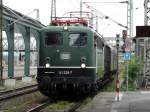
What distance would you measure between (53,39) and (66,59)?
1.09 meters

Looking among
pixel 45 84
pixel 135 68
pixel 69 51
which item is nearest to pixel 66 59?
pixel 69 51

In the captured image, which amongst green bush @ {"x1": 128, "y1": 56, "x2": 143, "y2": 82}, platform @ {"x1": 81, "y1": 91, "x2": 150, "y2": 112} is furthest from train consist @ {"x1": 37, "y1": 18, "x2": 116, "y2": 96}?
green bush @ {"x1": 128, "y1": 56, "x2": 143, "y2": 82}

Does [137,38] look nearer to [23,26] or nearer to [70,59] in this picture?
[70,59]

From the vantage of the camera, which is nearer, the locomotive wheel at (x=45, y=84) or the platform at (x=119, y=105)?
the platform at (x=119, y=105)

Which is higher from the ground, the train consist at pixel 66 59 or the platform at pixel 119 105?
the train consist at pixel 66 59

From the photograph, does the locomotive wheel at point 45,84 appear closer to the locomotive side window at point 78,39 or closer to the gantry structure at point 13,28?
the locomotive side window at point 78,39

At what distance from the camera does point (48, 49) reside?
21109 millimetres

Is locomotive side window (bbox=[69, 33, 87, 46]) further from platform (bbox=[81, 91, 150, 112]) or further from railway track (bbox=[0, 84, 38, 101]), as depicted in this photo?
railway track (bbox=[0, 84, 38, 101])

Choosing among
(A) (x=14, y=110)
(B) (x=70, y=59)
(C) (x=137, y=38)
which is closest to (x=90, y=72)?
(B) (x=70, y=59)

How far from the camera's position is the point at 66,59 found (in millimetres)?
20891

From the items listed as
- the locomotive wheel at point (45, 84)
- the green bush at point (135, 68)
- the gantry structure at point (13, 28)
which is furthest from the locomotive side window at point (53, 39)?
the gantry structure at point (13, 28)

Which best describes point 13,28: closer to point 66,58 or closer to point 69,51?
point 69,51

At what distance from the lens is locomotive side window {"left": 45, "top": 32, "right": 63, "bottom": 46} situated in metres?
21.2

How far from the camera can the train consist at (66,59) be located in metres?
20.6
